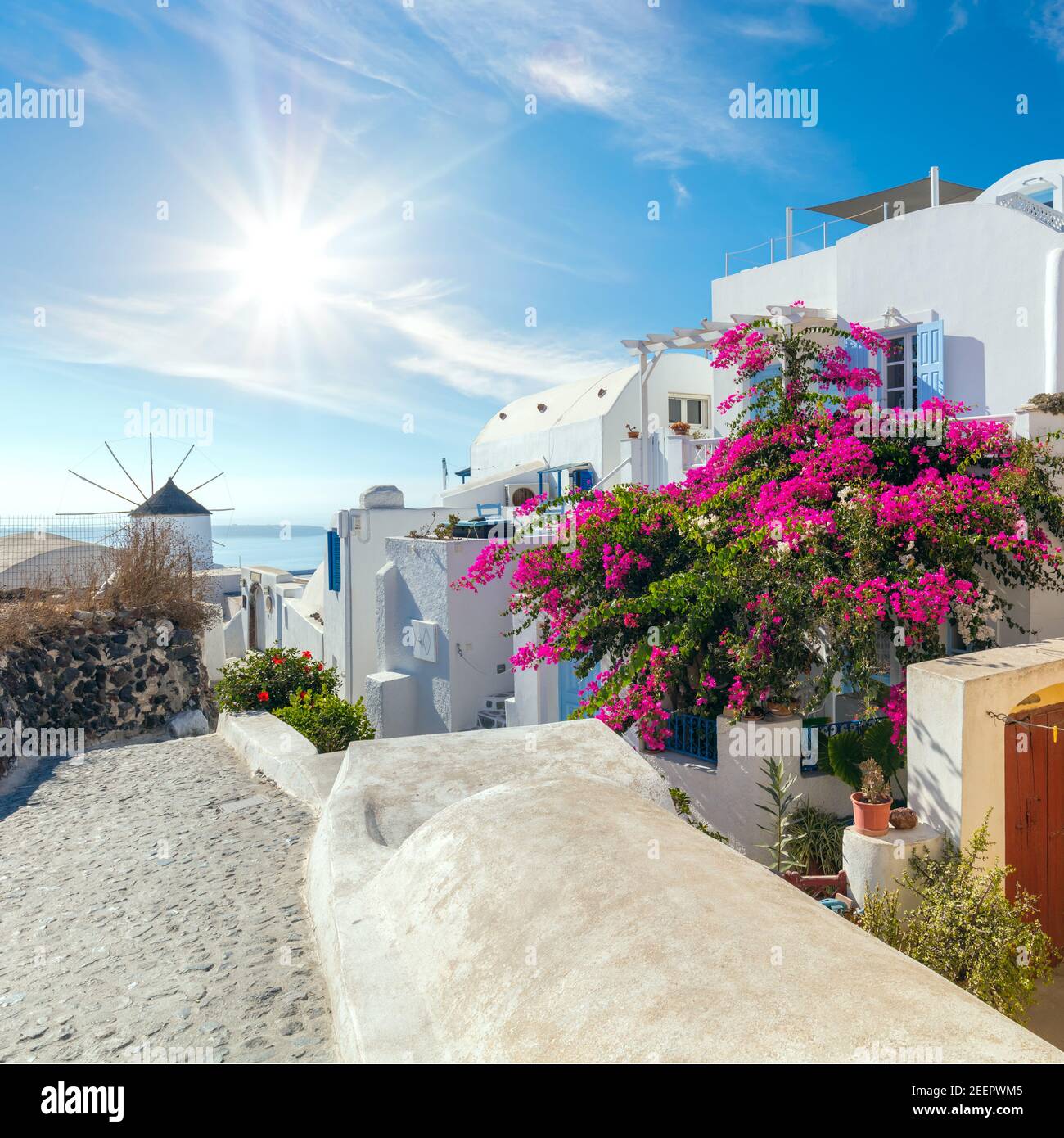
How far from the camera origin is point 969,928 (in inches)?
235

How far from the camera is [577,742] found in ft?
18.2

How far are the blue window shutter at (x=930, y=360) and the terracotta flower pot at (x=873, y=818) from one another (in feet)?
27.2

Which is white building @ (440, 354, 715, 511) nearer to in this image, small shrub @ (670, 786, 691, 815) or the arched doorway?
the arched doorway

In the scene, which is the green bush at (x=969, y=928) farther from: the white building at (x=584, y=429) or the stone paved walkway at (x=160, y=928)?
the white building at (x=584, y=429)

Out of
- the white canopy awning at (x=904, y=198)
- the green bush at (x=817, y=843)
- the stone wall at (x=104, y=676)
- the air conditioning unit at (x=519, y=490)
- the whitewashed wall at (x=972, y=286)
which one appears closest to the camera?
the green bush at (x=817, y=843)

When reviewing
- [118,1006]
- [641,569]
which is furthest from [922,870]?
[118,1006]

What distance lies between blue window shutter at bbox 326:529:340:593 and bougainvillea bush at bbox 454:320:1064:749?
965 cm

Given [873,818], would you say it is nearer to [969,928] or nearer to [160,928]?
[969,928]

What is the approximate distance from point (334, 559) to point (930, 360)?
13772 mm

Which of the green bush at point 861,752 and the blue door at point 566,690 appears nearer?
the green bush at point 861,752

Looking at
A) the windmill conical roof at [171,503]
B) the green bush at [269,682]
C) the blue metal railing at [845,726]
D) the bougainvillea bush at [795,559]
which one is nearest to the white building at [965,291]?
the bougainvillea bush at [795,559]

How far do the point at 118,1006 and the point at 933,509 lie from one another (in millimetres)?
7637

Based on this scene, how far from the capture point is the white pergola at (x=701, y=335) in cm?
1443
